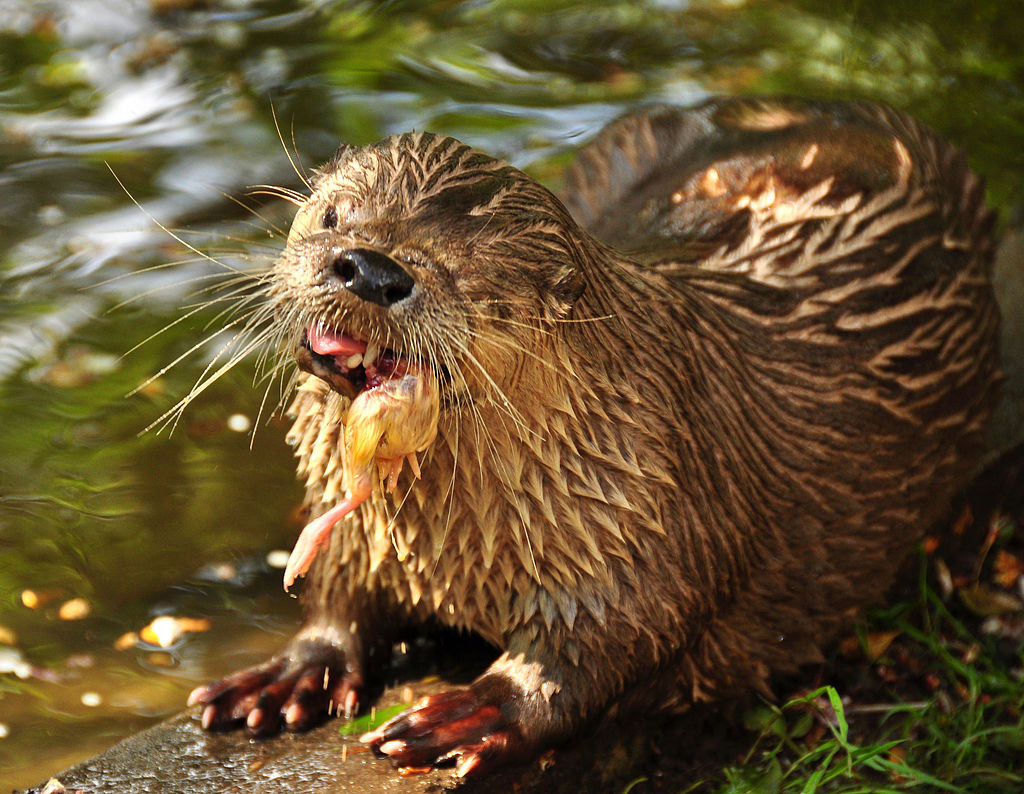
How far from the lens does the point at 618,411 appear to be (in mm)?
2332

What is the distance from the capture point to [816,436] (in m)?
2.75

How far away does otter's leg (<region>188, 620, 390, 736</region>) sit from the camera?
253 cm

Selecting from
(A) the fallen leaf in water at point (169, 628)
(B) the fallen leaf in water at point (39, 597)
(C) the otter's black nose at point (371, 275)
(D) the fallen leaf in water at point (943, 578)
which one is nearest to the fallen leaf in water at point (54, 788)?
(A) the fallen leaf in water at point (169, 628)

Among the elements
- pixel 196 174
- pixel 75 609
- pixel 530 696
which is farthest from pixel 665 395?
pixel 196 174

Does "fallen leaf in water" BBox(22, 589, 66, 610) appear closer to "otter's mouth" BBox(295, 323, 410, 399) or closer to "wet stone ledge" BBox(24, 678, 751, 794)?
"wet stone ledge" BBox(24, 678, 751, 794)

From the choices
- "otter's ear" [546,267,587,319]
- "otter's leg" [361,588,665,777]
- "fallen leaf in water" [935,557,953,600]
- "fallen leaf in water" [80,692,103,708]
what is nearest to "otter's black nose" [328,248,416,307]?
"otter's ear" [546,267,587,319]

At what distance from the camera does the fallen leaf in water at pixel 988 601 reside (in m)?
3.12

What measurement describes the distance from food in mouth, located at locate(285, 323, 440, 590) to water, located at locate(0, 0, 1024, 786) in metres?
0.57

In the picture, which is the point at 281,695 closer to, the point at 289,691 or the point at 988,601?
the point at 289,691

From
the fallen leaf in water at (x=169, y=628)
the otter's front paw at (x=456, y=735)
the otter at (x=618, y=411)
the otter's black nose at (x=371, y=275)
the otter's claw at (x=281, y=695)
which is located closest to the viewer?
the otter's black nose at (x=371, y=275)

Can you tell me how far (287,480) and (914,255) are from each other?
5.73 feet

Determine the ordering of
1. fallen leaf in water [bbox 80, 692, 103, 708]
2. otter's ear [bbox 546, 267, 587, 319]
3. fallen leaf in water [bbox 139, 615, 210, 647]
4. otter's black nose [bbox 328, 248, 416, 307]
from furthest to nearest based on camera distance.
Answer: fallen leaf in water [bbox 139, 615, 210, 647], fallen leaf in water [bbox 80, 692, 103, 708], otter's ear [bbox 546, 267, 587, 319], otter's black nose [bbox 328, 248, 416, 307]

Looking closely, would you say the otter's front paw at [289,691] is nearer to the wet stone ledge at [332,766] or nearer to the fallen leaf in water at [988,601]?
the wet stone ledge at [332,766]

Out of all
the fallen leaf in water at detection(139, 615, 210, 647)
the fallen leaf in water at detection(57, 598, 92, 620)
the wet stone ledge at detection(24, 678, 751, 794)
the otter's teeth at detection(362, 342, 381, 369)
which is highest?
the fallen leaf in water at detection(57, 598, 92, 620)
